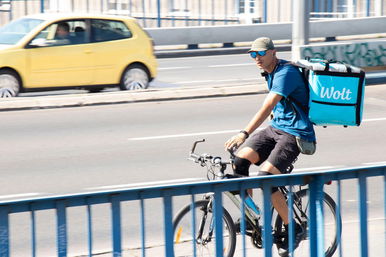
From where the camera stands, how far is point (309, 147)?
6.52 meters

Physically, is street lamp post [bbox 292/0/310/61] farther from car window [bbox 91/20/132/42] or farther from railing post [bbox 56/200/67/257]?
railing post [bbox 56/200/67/257]

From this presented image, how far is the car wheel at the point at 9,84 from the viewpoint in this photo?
1584 cm

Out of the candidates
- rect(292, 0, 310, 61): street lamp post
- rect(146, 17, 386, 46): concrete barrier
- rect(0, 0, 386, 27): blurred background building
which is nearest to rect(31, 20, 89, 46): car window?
rect(292, 0, 310, 61): street lamp post

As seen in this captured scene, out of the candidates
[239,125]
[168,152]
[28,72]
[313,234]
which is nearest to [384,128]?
[239,125]

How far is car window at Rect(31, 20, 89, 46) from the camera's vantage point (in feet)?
53.0

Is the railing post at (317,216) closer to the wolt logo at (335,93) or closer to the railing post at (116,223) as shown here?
the railing post at (116,223)

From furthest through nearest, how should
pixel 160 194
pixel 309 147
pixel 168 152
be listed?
pixel 168 152
pixel 309 147
pixel 160 194

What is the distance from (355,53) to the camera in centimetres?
1758

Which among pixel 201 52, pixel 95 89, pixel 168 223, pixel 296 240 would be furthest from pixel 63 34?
pixel 168 223

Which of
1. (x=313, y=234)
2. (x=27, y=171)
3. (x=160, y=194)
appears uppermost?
(x=160, y=194)

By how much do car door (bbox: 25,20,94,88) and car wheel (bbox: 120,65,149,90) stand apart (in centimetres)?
71

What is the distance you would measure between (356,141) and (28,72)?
266 inches

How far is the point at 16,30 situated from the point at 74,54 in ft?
4.08

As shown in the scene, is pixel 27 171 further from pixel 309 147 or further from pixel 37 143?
pixel 309 147
